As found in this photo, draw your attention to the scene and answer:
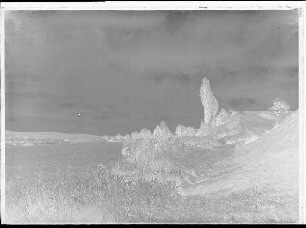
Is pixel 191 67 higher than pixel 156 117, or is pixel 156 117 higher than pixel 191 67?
pixel 191 67

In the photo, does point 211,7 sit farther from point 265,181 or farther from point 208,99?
point 265,181

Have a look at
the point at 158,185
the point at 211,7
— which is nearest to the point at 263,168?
the point at 158,185

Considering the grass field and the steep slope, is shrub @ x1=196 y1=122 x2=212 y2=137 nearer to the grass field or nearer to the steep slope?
the grass field

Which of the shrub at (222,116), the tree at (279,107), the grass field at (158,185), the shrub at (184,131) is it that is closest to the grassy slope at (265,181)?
the grass field at (158,185)

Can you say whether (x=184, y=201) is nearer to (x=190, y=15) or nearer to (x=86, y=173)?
(x=86, y=173)

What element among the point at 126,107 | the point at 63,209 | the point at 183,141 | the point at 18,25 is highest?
the point at 18,25

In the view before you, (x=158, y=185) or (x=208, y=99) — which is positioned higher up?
(x=208, y=99)

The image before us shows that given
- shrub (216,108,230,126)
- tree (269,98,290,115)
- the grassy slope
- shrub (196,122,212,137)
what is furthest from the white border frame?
shrub (196,122,212,137)

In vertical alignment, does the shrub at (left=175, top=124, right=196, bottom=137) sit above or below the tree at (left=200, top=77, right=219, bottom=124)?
below

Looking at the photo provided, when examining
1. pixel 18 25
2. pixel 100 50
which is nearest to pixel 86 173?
pixel 100 50
